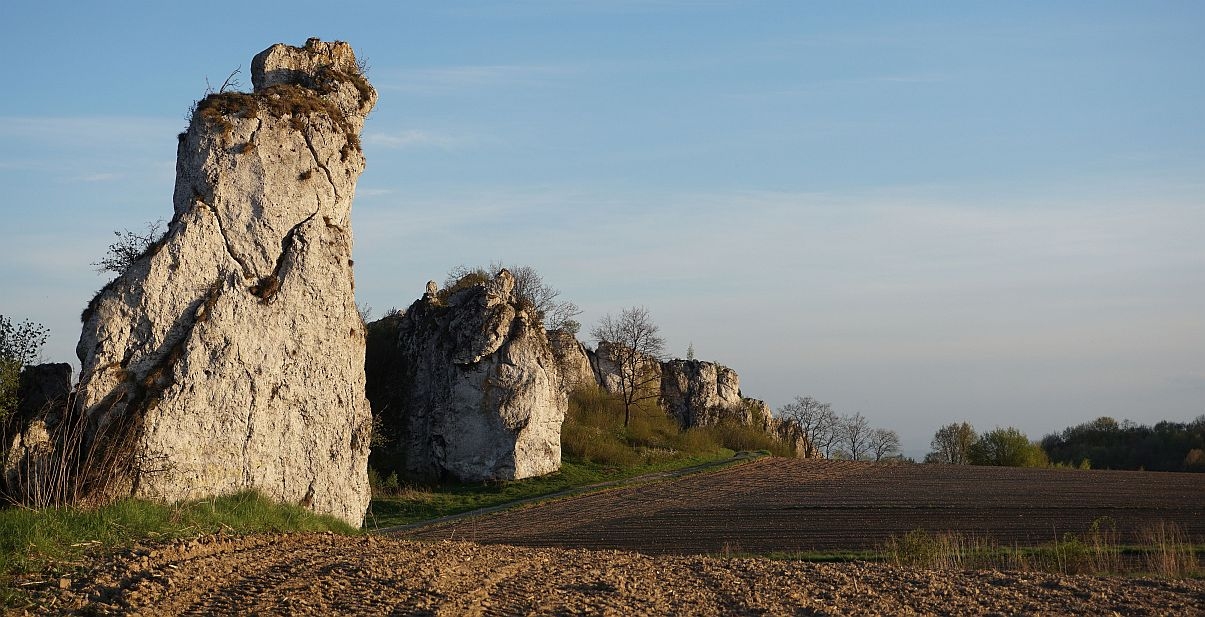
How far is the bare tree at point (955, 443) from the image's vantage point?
169ft

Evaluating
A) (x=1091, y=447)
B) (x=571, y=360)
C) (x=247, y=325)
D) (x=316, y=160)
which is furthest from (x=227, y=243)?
(x=1091, y=447)

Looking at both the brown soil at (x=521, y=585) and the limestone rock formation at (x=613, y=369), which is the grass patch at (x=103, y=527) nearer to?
the brown soil at (x=521, y=585)

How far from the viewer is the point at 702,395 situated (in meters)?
50.1

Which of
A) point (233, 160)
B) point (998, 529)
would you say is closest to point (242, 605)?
point (233, 160)

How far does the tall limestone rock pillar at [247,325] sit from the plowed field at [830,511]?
6608mm

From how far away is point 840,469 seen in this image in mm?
38438

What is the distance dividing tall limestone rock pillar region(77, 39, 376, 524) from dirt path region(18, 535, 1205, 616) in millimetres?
3945

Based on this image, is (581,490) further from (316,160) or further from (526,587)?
(526,587)

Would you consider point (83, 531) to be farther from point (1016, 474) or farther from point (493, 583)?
point (1016, 474)

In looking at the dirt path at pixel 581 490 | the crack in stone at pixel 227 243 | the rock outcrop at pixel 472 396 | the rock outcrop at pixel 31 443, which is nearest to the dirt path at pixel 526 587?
the rock outcrop at pixel 31 443

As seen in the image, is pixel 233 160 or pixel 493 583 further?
pixel 233 160

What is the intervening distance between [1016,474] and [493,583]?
3205 centimetres

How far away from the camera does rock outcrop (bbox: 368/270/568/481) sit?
32.4 metres

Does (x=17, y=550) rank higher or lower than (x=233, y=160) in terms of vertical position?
lower
